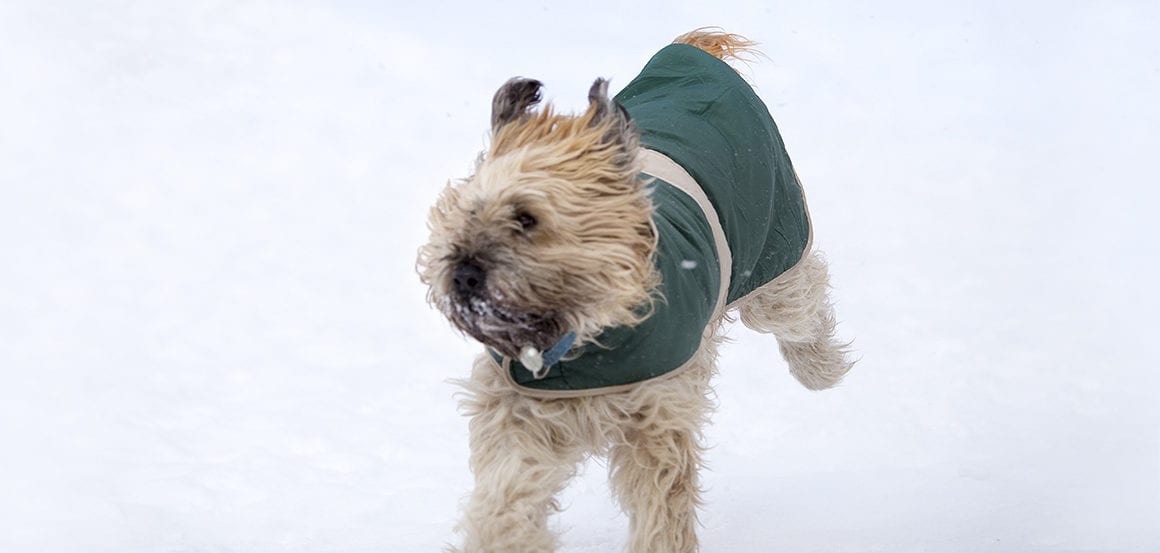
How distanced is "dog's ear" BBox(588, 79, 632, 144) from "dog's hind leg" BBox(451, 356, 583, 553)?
824mm

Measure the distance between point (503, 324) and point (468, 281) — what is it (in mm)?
150

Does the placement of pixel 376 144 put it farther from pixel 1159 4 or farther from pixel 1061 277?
pixel 1159 4

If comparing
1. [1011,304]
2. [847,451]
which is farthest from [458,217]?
[1011,304]

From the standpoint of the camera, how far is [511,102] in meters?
3.45

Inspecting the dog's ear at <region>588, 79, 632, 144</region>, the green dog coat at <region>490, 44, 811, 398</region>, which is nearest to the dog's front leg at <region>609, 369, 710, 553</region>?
the green dog coat at <region>490, 44, 811, 398</region>

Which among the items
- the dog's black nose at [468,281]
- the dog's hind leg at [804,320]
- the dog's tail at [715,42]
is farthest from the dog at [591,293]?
the dog's tail at [715,42]

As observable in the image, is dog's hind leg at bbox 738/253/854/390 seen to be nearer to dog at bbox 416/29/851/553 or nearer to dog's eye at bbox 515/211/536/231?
dog at bbox 416/29/851/553

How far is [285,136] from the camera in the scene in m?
9.54

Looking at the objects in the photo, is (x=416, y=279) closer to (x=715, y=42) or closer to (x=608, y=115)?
(x=715, y=42)

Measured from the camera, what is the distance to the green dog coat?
3537mm

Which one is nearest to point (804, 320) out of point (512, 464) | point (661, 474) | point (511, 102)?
point (661, 474)

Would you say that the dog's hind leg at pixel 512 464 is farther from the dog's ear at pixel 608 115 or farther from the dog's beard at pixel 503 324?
the dog's ear at pixel 608 115

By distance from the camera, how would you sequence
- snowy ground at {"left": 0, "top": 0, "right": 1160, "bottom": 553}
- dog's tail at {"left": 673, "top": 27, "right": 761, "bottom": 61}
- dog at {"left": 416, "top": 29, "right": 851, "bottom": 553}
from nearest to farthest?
dog at {"left": 416, "top": 29, "right": 851, "bottom": 553}, snowy ground at {"left": 0, "top": 0, "right": 1160, "bottom": 553}, dog's tail at {"left": 673, "top": 27, "right": 761, "bottom": 61}

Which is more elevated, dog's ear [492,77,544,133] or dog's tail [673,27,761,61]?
dog's ear [492,77,544,133]
